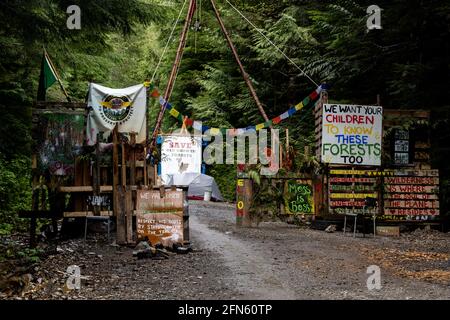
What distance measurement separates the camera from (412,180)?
15.6m

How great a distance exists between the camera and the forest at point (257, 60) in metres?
11.1

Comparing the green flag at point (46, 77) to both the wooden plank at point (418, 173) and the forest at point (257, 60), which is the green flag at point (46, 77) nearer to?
the forest at point (257, 60)

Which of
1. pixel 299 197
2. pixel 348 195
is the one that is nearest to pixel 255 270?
pixel 299 197

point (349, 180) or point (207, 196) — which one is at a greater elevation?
point (349, 180)

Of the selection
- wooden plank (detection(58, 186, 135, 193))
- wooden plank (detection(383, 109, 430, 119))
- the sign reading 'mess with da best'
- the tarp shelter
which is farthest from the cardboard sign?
the tarp shelter

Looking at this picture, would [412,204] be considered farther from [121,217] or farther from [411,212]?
[121,217]

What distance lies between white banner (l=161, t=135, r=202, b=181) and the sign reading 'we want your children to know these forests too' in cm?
1330

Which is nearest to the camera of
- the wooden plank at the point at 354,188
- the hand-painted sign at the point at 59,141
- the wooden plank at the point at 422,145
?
the hand-painted sign at the point at 59,141

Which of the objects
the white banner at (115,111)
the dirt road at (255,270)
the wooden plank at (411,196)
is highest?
the white banner at (115,111)

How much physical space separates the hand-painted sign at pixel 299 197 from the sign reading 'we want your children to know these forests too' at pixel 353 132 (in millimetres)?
1300

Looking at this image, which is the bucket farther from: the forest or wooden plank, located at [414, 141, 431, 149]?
wooden plank, located at [414, 141, 431, 149]

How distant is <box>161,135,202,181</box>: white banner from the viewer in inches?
1102

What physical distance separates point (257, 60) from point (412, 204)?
1299 cm

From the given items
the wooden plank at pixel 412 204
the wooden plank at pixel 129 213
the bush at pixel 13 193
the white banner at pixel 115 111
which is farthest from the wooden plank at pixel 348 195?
the bush at pixel 13 193
